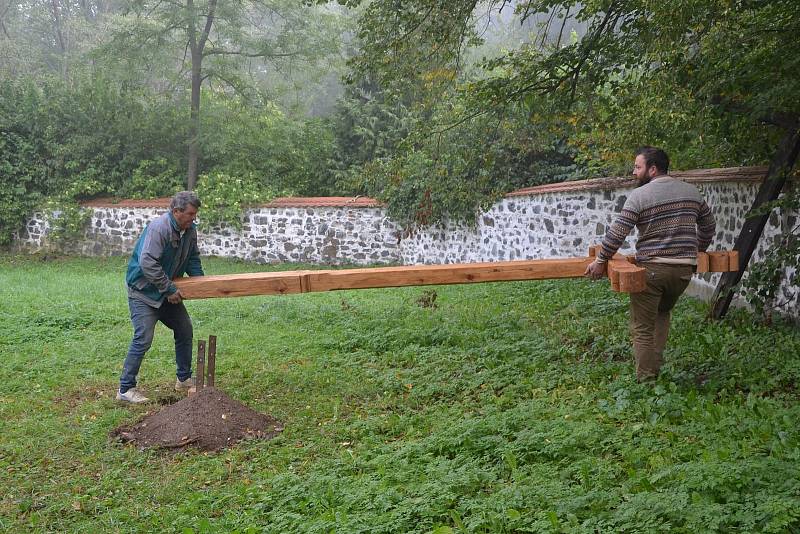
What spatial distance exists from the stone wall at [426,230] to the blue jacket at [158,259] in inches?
225

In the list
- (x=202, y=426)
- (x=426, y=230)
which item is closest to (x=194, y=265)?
Answer: (x=202, y=426)

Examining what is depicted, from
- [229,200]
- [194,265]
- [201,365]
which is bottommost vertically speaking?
[201,365]

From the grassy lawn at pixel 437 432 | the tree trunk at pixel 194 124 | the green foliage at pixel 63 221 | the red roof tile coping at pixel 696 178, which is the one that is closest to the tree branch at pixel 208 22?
the tree trunk at pixel 194 124

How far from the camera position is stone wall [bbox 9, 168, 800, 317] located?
8945mm

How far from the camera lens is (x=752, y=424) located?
445 centimetres

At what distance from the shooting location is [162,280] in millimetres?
6055

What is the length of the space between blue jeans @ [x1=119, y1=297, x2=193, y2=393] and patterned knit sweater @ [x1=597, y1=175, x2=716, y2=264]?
3.68 meters

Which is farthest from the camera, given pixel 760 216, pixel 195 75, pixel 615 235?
pixel 195 75

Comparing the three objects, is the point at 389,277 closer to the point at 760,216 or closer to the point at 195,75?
the point at 760,216

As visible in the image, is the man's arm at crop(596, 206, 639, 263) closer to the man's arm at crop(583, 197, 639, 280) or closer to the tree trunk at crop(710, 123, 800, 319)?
the man's arm at crop(583, 197, 639, 280)

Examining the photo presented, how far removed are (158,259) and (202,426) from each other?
56.5 inches

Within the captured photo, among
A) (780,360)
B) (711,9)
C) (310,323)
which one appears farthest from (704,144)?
(310,323)

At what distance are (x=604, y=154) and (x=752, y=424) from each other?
7.07 meters

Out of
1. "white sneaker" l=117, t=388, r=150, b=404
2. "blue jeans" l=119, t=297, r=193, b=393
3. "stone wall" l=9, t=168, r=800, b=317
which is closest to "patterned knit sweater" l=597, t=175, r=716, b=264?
"stone wall" l=9, t=168, r=800, b=317
